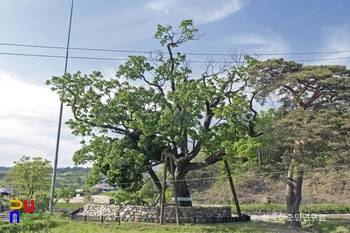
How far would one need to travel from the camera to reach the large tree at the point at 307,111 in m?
14.5

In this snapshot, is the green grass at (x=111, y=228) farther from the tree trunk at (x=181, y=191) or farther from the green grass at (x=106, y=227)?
the tree trunk at (x=181, y=191)

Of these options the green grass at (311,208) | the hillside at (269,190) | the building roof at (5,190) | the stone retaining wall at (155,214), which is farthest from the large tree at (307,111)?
the building roof at (5,190)

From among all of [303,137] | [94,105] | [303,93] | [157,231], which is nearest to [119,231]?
[157,231]

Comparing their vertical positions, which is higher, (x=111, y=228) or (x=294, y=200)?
(x=294, y=200)

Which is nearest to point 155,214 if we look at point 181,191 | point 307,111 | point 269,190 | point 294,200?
point 181,191

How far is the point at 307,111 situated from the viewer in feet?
50.6

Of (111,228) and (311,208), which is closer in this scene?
(111,228)

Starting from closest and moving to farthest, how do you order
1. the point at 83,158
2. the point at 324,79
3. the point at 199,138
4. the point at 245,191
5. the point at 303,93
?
the point at 324,79 → the point at 303,93 → the point at 199,138 → the point at 83,158 → the point at 245,191

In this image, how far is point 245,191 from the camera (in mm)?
44656

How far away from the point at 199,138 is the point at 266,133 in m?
3.47

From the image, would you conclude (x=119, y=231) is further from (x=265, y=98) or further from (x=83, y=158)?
(x=265, y=98)

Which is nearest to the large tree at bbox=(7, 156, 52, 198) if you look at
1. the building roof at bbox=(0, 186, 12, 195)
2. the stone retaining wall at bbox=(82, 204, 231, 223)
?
the building roof at bbox=(0, 186, 12, 195)

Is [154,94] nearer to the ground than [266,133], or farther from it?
farther from it

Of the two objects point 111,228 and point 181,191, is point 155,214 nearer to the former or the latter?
point 181,191
